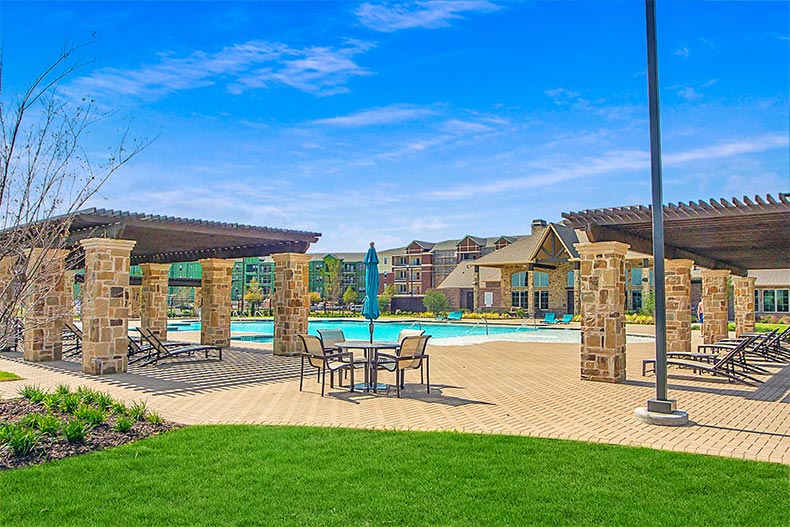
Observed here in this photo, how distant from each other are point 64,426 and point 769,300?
38190mm

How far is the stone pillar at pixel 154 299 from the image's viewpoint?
18.3m

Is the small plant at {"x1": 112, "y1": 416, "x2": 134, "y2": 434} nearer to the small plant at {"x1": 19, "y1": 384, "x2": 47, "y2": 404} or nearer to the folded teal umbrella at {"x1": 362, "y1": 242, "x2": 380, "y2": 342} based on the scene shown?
the small plant at {"x1": 19, "y1": 384, "x2": 47, "y2": 404}

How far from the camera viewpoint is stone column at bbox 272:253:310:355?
Answer: 1468cm

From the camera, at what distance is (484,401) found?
8281 mm

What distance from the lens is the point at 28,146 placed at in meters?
5.37

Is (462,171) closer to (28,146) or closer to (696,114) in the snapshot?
(696,114)

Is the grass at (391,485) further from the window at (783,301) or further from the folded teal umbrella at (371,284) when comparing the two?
the window at (783,301)

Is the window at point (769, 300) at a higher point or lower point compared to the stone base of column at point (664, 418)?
higher

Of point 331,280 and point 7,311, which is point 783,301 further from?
point 331,280

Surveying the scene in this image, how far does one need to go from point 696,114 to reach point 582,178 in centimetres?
390

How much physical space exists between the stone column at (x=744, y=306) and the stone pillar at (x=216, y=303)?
17.6 meters

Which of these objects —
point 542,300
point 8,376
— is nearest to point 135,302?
point 8,376

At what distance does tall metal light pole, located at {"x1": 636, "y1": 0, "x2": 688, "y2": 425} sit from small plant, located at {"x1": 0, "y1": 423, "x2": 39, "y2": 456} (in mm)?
6461

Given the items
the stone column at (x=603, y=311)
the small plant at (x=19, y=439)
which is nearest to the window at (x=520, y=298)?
the stone column at (x=603, y=311)
